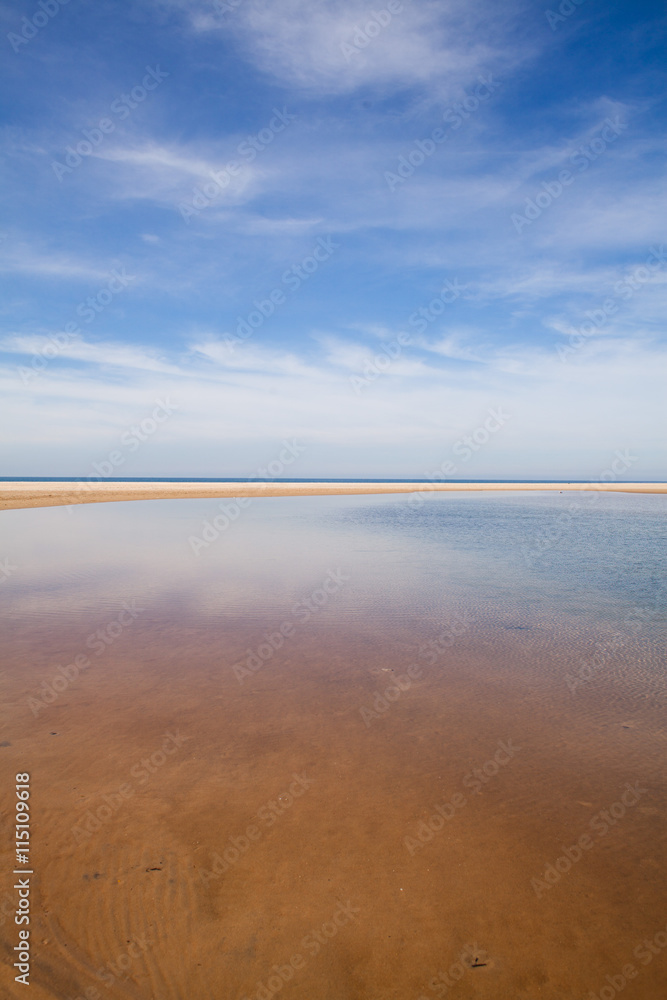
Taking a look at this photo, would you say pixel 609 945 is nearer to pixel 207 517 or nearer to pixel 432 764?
pixel 432 764

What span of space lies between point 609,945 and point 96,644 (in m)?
8.10

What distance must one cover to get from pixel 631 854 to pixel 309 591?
895 centimetres

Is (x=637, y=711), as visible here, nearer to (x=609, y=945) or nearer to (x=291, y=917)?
(x=609, y=945)

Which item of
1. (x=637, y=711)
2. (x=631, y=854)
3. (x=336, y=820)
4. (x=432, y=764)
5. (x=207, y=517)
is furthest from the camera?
(x=207, y=517)

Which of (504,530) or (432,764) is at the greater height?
(432,764)

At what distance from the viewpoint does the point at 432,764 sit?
213 inches

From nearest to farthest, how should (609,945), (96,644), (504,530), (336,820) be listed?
1. (609,945)
2. (336,820)
3. (96,644)
4. (504,530)

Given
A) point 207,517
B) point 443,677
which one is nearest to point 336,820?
point 443,677

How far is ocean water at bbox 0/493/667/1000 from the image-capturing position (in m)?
3.36

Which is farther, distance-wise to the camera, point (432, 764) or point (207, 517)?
point (207, 517)

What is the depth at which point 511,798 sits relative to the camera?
4.86 meters

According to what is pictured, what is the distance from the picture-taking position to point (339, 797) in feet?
16.0

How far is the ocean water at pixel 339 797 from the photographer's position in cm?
336

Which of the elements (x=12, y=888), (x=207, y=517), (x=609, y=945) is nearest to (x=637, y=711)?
(x=609, y=945)
